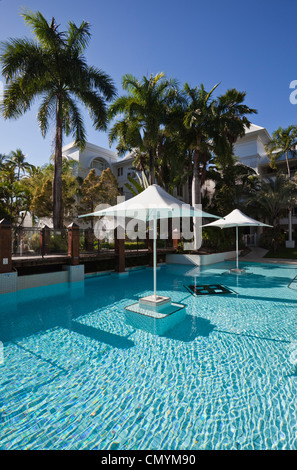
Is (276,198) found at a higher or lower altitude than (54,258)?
higher

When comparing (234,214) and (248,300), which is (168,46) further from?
(248,300)

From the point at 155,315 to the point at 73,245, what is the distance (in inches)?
265

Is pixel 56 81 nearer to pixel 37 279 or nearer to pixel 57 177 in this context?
pixel 57 177

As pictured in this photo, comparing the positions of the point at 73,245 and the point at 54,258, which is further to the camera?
the point at 73,245

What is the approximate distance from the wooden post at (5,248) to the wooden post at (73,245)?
2965 mm

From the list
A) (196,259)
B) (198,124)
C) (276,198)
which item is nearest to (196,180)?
(198,124)

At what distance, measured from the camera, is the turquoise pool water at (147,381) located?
8.63ft

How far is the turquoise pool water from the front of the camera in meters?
2.63

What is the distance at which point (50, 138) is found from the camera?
587 inches

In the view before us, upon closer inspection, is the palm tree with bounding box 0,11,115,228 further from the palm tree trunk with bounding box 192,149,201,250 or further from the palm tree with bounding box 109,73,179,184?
the palm tree trunk with bounding box 192,149,201,250

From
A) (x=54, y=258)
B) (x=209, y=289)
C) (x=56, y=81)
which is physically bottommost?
(x=209, y=289)

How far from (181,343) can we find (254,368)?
1.52 meters

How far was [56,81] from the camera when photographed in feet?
46.6

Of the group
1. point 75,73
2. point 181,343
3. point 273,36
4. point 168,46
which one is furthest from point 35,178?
point 181,343
